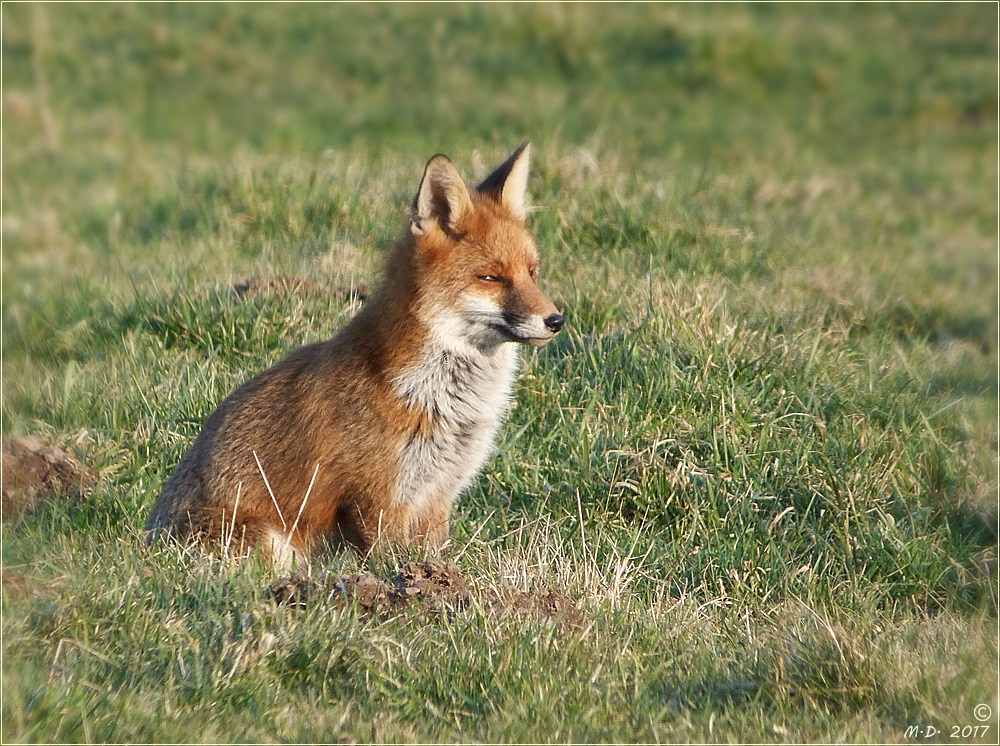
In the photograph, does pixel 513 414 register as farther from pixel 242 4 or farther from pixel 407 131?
pixel 242 4

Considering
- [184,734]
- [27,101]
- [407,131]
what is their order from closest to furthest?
[184,734]
[407,131]
[27,101]

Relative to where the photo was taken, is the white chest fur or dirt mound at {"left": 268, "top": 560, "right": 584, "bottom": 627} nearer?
dirt mound at {"left": 268, "top": 560, "right": 584, "bottom": 627}

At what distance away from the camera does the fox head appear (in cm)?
528

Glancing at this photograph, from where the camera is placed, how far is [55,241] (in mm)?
11758

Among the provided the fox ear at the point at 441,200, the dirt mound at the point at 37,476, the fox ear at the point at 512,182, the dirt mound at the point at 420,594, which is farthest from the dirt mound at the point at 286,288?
the dirt mound at the point at 420,594

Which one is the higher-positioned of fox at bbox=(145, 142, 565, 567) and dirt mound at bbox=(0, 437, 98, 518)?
fox at bbox=(145, 142, 565, 567)

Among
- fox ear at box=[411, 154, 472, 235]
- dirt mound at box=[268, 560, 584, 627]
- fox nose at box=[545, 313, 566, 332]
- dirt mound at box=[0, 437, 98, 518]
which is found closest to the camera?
dirt mound at box=[268, 560, 584, 627]

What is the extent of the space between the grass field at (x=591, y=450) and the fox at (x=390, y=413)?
1.04 ft

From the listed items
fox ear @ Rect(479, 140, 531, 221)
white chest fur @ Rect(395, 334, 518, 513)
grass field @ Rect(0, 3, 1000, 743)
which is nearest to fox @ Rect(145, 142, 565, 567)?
white chest fur @ Rect(395, 334, 518, 513)

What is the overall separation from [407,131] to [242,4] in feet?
26.4

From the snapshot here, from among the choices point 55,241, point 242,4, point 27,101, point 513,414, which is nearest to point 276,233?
point 55,241

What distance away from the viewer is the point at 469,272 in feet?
17.7

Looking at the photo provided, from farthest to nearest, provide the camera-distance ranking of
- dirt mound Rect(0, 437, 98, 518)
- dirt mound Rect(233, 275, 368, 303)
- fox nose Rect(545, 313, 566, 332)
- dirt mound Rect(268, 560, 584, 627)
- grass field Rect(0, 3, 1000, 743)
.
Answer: dirt mound Rect(233, 275, 368, 303) < dirt mound Rect(0, 437, 98, 518) < fox nose Rect(545, 313, 566, 332) < dirt mound Rect(268, 560, 584, 627) < grass field Rect(0, 3, 1000, 743)

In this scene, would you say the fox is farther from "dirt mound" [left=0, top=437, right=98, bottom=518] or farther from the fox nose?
"dirt mound" [left=0, top=437, right=98, bottom=518]
